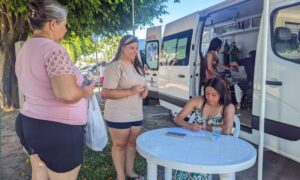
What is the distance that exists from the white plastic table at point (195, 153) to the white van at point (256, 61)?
1249 millimetres

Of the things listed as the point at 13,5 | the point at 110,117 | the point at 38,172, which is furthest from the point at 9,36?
the point at 38,172

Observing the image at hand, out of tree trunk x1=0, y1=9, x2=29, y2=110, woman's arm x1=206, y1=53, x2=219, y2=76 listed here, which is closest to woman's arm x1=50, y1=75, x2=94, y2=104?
woman's arm x1=206, y1=53, x2=219, y2=76

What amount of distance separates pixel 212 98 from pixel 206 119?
0.61 ft

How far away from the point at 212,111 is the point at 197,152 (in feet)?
2.42

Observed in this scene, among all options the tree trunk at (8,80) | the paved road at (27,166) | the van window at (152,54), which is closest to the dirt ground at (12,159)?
the paved road at (27,166)

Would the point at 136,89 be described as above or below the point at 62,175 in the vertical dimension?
above

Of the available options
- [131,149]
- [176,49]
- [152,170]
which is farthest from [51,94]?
[176,49]

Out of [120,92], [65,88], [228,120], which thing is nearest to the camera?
[65,88]

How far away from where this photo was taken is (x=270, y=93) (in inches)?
130

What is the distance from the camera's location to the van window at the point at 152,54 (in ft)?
24.5

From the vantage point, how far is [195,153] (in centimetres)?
186

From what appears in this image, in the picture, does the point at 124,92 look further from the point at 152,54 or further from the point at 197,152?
the point at 152,54

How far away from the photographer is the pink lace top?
159 cm

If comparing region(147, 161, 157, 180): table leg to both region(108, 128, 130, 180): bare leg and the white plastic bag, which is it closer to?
the white plastic bag
